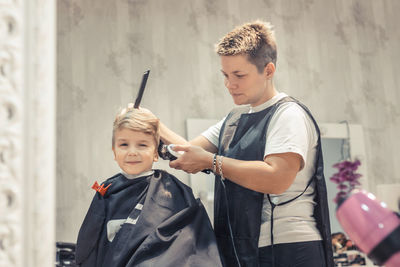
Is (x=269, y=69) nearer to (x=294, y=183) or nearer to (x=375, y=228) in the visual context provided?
(x=294, y=183)

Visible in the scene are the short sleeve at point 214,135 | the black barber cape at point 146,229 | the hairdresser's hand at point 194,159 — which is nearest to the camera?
the black barber cape at point 146,229

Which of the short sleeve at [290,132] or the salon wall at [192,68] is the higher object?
the salon wall at [192,68]

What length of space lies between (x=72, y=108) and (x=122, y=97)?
35cm

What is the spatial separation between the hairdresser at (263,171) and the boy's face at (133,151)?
11 centimetres

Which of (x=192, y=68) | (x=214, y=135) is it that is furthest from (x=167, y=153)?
(x=192, y=68)

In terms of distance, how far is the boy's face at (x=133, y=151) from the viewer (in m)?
1.60

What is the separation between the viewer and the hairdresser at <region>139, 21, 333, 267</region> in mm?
1438

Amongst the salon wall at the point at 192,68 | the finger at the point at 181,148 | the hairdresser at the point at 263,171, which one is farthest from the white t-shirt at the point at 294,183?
the salon wall at the point at 192,68

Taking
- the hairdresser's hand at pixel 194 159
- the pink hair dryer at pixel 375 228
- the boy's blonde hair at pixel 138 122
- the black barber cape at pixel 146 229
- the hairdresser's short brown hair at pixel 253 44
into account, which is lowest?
the black barber cape at pixel 146 229

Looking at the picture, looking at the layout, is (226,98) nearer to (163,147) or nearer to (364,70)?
(364,70)

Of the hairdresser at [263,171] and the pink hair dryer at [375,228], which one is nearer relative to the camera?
the pink hair dryer at [375,228]

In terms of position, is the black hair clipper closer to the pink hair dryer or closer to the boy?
the boy

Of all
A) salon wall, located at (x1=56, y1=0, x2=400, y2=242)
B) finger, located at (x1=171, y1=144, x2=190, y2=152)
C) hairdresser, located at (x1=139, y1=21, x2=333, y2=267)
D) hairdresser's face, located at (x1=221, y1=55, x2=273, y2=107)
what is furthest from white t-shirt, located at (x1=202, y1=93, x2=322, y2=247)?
salon wall, located at (x1=56, y1=0, x2=400, y2=242)

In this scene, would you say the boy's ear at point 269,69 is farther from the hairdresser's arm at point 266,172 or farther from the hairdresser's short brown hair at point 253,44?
the hairdresser's arm at point 266,172
